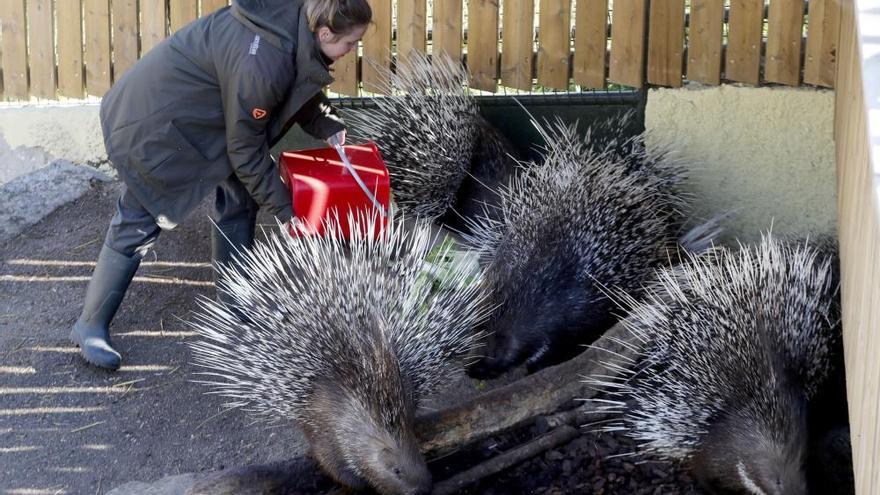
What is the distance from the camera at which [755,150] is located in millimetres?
3994

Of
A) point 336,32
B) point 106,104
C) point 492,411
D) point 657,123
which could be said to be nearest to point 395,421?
point 492,411

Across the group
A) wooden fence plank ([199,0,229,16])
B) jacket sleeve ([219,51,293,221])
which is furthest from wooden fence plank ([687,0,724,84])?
wooden fence plank ([199,0,229,16])

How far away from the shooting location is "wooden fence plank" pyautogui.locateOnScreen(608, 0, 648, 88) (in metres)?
Answer: 3.98

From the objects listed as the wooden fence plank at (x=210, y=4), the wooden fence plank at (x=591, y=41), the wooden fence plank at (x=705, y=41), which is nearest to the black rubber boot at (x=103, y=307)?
the wooden fence plank at (x=210, y=4)

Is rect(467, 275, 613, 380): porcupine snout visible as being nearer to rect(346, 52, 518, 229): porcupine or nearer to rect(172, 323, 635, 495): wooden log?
rect(172, 323, 635, 495): wooden log

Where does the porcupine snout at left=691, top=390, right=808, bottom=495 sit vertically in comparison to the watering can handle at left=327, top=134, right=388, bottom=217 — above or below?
below

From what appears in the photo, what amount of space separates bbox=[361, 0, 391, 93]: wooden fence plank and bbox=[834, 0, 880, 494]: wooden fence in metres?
2.09

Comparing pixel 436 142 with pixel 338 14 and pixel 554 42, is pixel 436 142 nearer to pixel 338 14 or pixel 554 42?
pixel 554 42

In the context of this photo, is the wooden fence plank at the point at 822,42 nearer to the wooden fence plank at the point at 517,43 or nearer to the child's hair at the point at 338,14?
the wooden fence plank at the point at 517,43

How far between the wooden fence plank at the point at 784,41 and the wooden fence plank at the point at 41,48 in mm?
3046

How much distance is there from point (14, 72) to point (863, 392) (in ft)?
13.3

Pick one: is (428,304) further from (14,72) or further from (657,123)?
(14,72)

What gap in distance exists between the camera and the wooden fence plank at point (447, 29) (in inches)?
166

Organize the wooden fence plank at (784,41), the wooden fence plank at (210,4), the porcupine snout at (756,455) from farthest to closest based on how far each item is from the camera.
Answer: the wooden fence plank at (210,4)
the wooden fence plank at (784,41)
the porcupine snout at (756,455)
